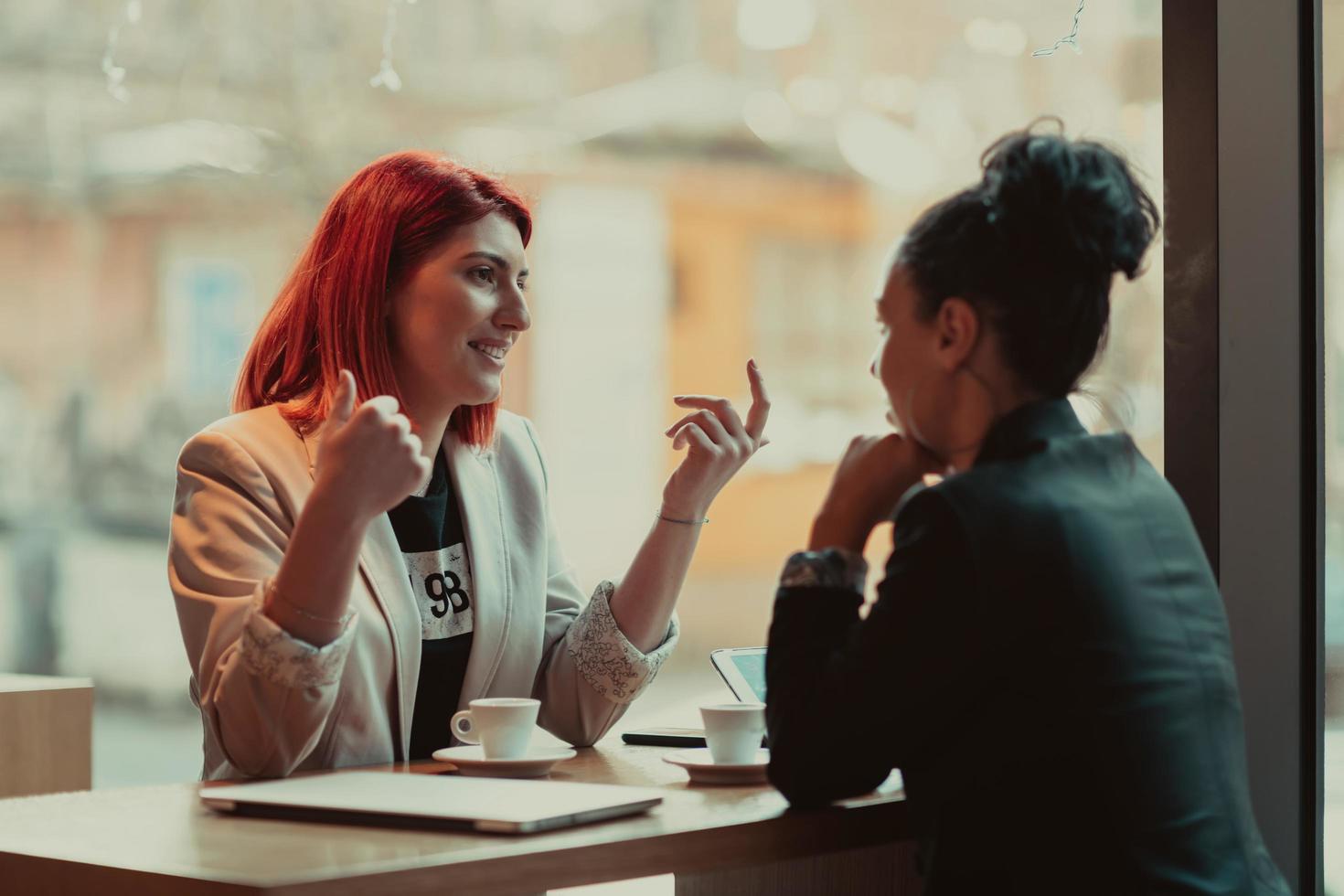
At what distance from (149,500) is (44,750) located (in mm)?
2173

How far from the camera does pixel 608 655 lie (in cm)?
175

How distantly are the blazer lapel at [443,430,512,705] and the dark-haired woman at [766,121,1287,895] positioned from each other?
58cm

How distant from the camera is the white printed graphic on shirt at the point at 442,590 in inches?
67.6

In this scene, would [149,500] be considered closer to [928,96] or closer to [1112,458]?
[928,96]

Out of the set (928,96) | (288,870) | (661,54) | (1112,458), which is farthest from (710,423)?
(661,54)

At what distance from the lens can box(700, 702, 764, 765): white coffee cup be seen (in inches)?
54.9

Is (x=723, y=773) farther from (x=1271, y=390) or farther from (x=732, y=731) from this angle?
(x=1271, y=390)

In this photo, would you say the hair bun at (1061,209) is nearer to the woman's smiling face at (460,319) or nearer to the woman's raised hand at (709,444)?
the woman's raised hand at (709,444)

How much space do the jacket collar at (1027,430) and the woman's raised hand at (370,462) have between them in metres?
0.49

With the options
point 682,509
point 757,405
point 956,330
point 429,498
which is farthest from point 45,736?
point 956,330

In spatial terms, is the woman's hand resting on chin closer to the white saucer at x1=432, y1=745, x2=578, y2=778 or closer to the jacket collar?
the jacket collar

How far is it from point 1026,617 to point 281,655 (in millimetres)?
656

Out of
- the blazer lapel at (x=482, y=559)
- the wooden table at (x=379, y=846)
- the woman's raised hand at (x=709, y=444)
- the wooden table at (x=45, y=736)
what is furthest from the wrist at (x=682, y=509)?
the wooden table at (x=45, y=736)

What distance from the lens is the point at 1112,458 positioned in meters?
1.19
